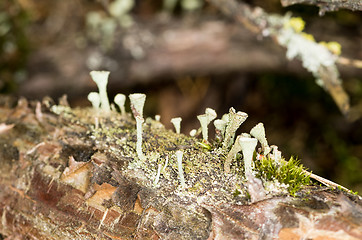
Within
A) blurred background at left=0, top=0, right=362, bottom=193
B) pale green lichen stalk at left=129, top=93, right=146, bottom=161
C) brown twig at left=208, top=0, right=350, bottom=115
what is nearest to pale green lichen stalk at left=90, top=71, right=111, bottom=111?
pale green lichen stalk at left=129, top=93, right=146, bottom=161

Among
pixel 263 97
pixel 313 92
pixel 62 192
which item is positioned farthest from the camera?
pixel 263 97

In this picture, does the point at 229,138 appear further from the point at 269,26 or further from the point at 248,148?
the point at 269,26

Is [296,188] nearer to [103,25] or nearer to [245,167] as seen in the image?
[245,167]

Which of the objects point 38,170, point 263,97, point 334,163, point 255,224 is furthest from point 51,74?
point 334,163

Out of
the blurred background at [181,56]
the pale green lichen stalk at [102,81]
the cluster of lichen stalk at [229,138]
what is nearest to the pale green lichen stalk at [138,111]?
the cluster of lichen stalk at [229,138]

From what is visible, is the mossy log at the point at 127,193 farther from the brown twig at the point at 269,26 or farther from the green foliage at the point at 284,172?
the brown twig at the point at 269,26

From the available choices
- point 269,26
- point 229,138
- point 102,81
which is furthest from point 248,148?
point 269,26
